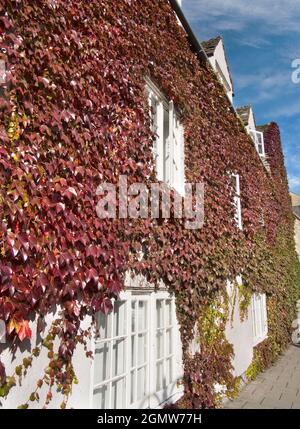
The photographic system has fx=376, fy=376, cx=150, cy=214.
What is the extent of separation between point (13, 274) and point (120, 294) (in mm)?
1681

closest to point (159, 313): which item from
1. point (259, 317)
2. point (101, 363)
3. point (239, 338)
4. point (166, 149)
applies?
point (101, 363)

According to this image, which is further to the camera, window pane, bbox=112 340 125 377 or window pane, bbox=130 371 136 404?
window pane, bbox=130 371 136 404

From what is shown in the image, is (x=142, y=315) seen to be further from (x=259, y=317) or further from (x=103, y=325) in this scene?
(x=259, y=317)

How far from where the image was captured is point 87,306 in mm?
3438

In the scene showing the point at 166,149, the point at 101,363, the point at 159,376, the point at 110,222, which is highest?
the point at 166,149

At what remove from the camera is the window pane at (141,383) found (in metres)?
4.53

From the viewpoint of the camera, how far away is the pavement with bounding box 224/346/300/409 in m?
6.63

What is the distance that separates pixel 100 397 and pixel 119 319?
82cm

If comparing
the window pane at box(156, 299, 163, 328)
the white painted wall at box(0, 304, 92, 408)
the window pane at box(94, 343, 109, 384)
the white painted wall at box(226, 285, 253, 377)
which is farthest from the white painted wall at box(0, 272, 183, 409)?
the white painted wall at box(226, 285, 253, 377)

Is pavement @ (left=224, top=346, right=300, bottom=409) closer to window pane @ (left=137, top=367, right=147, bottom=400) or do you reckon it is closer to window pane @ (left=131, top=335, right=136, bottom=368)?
window pane @ (left=137, top=367, right=147, bottom=400)

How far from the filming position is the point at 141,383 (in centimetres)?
459

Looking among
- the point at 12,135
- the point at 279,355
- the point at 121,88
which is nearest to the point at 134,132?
the point at 121,88

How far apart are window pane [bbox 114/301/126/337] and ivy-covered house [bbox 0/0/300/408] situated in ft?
0.07

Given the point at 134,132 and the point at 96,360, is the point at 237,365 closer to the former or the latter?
the point at 96,360
